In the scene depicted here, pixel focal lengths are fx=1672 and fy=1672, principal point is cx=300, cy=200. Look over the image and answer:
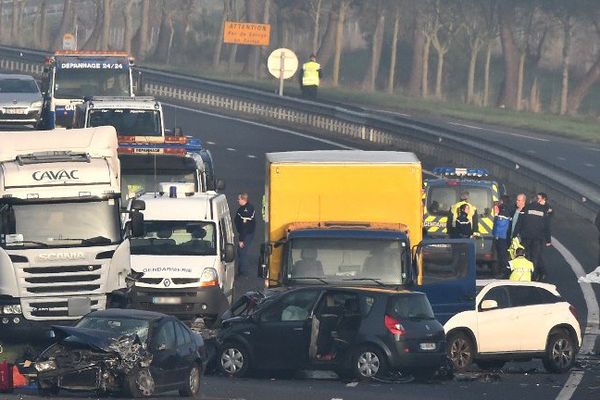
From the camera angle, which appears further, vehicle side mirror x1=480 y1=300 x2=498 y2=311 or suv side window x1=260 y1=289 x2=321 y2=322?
vehicle side mirror x1=480 y1=300 x2=498 y2=311

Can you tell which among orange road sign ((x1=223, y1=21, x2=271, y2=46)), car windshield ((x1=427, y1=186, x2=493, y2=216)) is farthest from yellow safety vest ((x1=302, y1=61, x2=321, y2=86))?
car windshield ((x1=427, y1=186, x2=493, y2=216))

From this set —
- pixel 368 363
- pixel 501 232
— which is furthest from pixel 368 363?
pixel 501 232

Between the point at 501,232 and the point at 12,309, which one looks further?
the point at 501,232

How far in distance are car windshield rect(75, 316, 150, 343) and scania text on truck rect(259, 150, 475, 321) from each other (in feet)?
14.1

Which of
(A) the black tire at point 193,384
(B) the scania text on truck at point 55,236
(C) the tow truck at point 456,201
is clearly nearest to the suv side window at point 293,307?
(A) the black tire at point 193,384

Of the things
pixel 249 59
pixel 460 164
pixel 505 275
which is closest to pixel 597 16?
pixel 249 59

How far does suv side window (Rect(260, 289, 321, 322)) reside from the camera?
76.1 feet

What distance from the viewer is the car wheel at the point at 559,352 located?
24719 mm

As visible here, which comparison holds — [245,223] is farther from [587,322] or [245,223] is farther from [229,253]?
[587,322]

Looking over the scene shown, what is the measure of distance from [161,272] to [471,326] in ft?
18.2

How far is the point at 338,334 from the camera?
23.0 meters

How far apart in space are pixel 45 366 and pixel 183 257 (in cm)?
803

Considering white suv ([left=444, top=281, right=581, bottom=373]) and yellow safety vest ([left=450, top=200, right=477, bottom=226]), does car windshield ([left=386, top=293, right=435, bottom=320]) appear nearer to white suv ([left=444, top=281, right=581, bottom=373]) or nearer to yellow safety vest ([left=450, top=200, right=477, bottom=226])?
white suv ([left=444, top=281, right=581, bottom=373])

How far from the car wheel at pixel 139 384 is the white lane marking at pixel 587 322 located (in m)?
5.44
